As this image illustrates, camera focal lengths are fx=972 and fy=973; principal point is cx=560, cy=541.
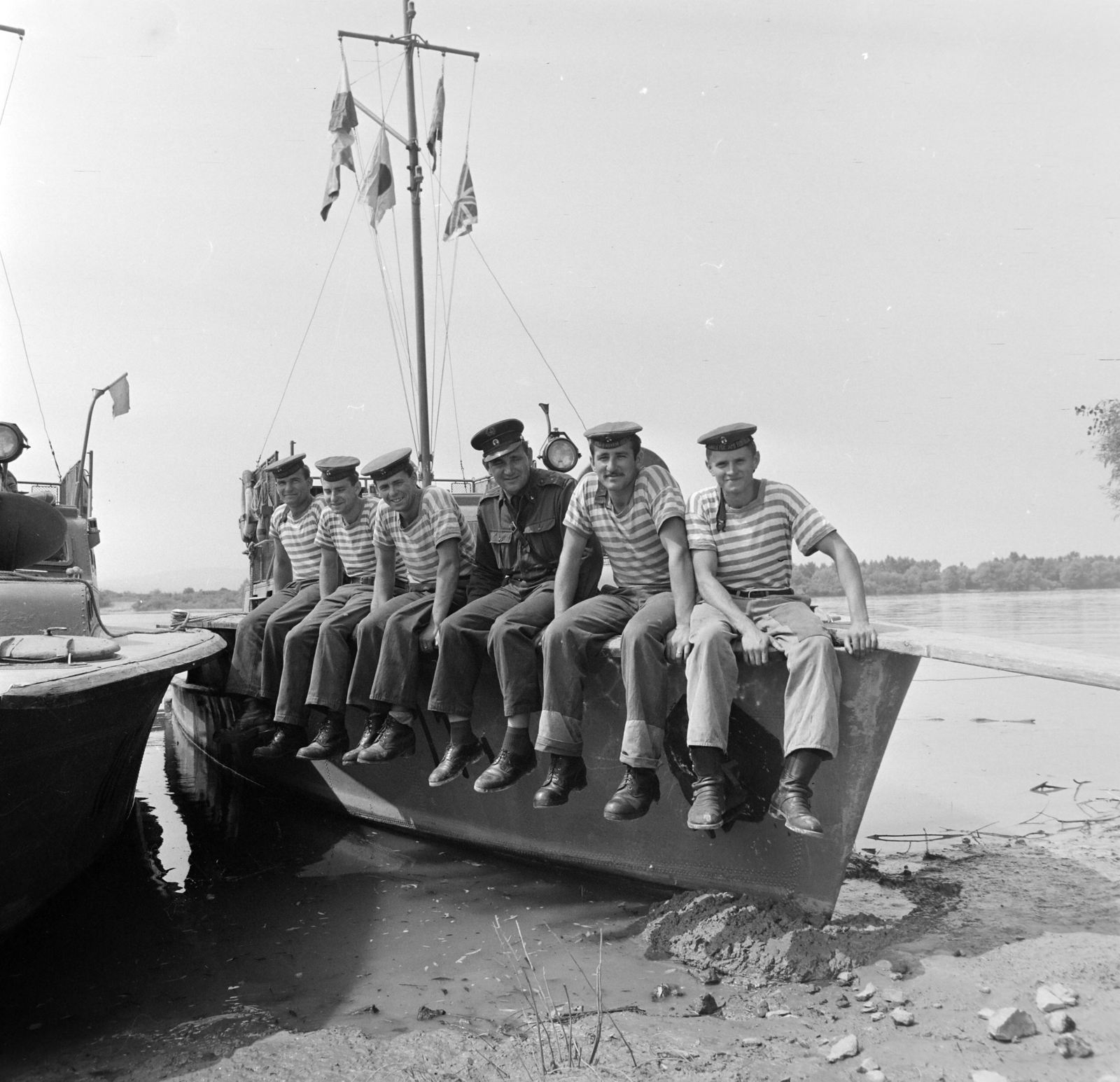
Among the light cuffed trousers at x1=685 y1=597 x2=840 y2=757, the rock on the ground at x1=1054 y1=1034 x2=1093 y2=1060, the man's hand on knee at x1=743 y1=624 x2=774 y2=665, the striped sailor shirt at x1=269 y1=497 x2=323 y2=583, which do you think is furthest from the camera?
the striped sailor shirt at x1=269 y1=497 x2=323 y2=583

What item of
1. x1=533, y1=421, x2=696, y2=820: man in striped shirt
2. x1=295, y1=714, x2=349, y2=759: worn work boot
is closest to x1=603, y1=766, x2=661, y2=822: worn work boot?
x1=533, y1=421, x2=696, y2=820: man in striped shirt

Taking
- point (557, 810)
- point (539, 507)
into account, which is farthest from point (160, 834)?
point (539, 507)

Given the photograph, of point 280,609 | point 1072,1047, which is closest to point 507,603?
point 280,609

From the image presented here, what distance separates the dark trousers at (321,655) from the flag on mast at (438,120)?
28.1 feet

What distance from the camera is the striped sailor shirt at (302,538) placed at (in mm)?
6445

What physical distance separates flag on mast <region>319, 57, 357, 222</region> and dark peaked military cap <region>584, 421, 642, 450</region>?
→ 9.11 meters

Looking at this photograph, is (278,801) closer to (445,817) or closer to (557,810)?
(445,817)

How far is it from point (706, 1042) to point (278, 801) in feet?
16.8

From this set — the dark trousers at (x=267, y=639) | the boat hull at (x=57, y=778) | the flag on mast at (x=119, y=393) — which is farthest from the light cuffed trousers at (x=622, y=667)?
the flag on mast at (x=119, y=393)

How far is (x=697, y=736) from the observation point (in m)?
3.88

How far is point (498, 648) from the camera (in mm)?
4605

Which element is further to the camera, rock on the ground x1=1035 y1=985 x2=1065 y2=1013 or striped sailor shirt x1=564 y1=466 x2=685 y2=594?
striped sailor shirt x1=564 y1=466 x2=685 y2=594

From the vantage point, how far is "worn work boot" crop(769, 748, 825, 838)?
12.0ft

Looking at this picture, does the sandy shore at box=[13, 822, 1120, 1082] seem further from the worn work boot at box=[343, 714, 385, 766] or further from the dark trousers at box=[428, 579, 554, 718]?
the worn work boot at box=[343, 714, 385, 766]
